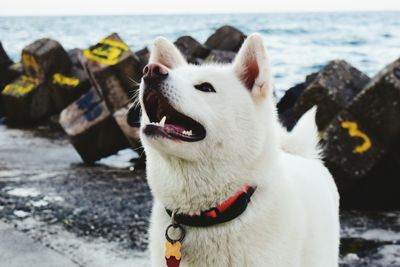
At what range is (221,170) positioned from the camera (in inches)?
85.5

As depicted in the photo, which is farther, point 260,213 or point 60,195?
point 60,195

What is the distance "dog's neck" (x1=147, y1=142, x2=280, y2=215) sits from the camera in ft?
7.13

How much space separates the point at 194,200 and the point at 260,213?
27 cm

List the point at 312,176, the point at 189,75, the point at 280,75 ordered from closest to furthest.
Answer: the point at 189,75, the point at 312,176, the point at 280,75

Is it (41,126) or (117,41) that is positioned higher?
(117,41)

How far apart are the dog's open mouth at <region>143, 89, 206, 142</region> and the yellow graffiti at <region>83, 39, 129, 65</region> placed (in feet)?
13.3

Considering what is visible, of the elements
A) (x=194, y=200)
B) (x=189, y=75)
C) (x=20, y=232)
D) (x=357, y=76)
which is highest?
(x=189, y=75)

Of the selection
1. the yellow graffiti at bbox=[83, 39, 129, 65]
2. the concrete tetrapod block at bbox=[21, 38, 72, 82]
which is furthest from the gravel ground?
the concrete tetrapod block at bbox=[21, 38, 72, 82]

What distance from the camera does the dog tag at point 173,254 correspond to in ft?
6.96

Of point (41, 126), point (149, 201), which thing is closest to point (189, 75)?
point (149, 201)

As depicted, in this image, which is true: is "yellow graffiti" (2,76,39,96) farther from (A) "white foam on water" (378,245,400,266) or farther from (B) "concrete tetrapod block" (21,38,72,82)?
(A) "white foam on water" (378,245,400,266)

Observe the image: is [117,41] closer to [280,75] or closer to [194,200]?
[194,200]

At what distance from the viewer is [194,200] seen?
2.21 meters

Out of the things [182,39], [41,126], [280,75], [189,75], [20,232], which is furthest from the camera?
[280,75]
